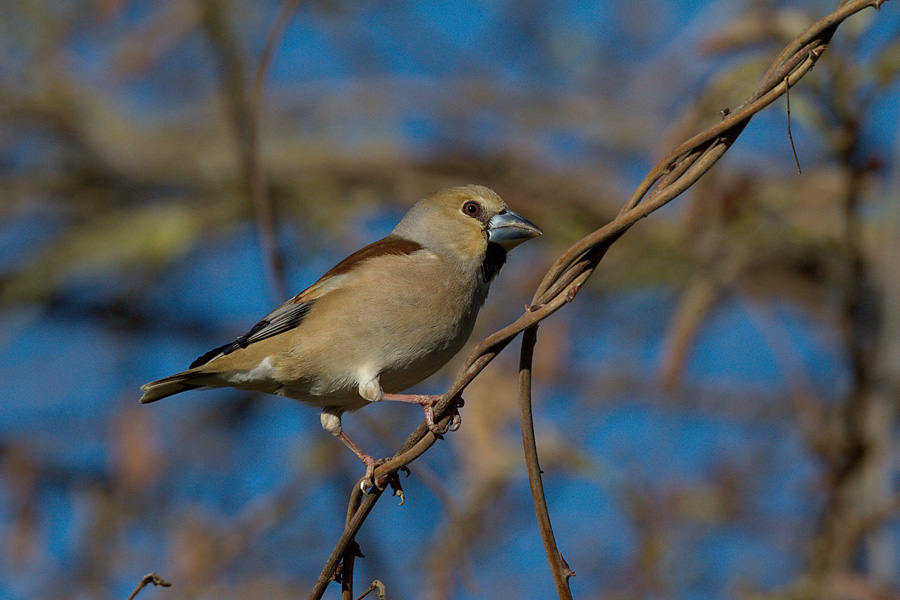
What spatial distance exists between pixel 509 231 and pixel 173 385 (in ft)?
5.16

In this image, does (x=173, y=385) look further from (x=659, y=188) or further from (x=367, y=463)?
(x=659, y=188)

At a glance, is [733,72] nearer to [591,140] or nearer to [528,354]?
[528,354]

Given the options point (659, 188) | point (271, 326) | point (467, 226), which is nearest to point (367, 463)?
point (271, 326)

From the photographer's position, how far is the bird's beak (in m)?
3.99

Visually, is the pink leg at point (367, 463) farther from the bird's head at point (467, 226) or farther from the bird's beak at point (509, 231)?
the bird's beak at point (509, 231)

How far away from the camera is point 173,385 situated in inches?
154

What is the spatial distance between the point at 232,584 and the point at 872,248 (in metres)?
5.04

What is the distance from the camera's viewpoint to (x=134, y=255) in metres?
7.22

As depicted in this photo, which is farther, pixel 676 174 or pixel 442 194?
pixel 442 194

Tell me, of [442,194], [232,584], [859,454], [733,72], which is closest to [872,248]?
[859,454]

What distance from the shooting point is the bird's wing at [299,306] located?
3896 mm

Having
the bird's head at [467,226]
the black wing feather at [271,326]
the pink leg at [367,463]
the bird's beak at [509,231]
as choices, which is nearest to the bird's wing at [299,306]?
the black wing feather at [271,326]

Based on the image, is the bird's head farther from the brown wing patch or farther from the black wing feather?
the black wing feather

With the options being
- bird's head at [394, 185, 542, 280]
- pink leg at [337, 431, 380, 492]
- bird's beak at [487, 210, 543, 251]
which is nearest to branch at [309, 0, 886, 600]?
pink leg at [337, 431, 380, 492]
